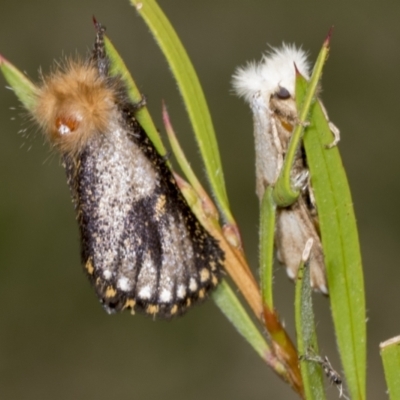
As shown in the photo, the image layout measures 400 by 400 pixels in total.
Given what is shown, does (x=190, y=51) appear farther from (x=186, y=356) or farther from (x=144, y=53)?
(x=186, y=356)

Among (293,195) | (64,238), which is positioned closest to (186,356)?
(64,238)

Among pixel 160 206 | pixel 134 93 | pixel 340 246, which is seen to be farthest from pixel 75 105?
pixel 340 246

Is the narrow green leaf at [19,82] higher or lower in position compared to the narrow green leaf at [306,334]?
higher

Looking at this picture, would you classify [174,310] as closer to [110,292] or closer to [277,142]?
[110,292]

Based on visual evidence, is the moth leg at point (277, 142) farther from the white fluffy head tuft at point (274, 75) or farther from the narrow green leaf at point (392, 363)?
the narrow green leaf at point (392, 363)

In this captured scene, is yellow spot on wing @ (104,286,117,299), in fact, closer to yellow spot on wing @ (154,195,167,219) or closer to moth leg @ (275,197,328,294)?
yellow spot on wing @ (154,195,167,219)

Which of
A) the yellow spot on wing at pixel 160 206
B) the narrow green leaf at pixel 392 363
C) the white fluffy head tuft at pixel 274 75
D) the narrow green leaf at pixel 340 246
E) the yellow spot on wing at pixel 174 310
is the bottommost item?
the narrow green leaf at pixel 392 363

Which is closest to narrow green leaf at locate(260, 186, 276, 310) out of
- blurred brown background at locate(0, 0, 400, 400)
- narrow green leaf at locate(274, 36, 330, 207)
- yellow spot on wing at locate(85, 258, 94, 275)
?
narrow green leaf at locate(274, 36, 330, 207)

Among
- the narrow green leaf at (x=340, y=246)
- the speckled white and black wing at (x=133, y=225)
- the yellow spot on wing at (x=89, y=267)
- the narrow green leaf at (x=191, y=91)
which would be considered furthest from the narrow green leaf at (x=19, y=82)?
the narrow green leaf at (x=340, y=246)
